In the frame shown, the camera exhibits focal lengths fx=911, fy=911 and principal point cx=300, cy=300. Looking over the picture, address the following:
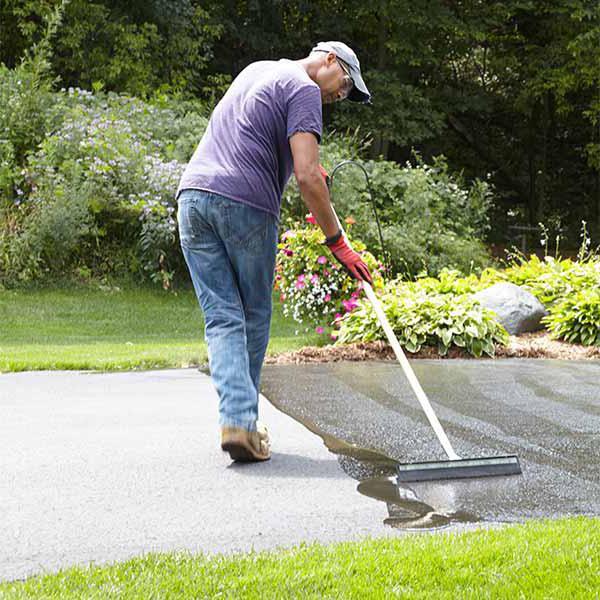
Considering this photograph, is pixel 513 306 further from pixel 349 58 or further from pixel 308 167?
pixel 308 167

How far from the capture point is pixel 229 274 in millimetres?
3984

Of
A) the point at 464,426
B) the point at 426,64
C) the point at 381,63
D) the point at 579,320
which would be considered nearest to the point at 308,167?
the point at 464,426

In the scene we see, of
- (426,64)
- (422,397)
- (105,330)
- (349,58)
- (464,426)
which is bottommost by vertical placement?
(105,330)

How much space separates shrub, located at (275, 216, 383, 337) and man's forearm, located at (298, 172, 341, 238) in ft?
15.1

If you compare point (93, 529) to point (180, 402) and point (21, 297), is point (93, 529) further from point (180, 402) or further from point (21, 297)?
point (21, 297)

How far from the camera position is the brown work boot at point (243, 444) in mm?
3844

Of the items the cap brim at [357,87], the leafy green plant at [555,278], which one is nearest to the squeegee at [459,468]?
the cap brim at [357,87]

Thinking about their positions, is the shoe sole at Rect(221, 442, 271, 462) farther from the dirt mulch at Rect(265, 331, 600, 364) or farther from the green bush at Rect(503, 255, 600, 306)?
the green bush at Rect(503, 255, 600, 306)

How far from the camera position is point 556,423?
16.5ft

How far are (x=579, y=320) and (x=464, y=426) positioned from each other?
4287 mm

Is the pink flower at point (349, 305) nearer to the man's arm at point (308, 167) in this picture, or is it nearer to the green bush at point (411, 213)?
the green bush at point (411, 213)

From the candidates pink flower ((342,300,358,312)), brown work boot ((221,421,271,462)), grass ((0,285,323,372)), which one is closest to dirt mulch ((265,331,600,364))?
grass ((0,285,323,372))

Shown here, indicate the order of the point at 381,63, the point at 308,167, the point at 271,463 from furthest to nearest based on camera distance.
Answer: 1. the point at 381,63
2. the point at 271,463
3. the point at 308,167

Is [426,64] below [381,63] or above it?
above
